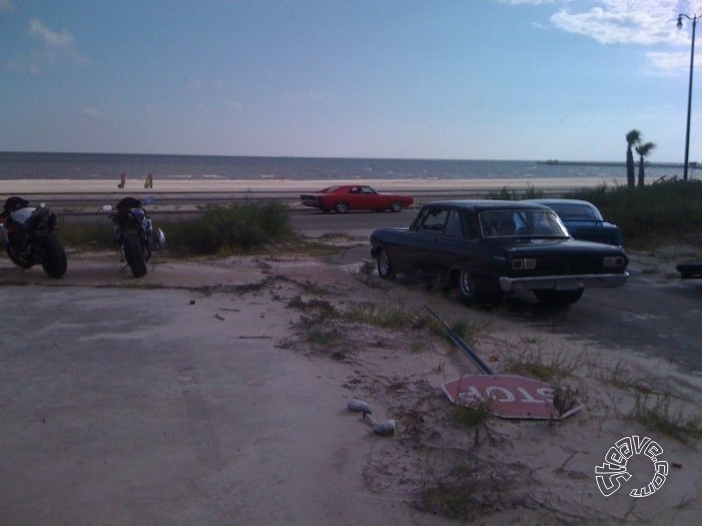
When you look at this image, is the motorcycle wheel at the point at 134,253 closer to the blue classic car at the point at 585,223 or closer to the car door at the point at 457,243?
the car door at the point at 457,243

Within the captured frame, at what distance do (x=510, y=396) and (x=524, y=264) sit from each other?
4.27m

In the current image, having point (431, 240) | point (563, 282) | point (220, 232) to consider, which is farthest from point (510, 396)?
point (220, 232)

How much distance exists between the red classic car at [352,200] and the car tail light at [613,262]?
80.1 feet

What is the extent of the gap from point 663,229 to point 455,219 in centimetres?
1193

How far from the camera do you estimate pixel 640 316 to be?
441 inches

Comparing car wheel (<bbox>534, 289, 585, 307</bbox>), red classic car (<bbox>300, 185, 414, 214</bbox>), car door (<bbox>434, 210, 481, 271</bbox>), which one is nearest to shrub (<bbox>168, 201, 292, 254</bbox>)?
car door (<bbox>434, 210, 481, 271</bbox>)

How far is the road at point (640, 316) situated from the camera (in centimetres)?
933

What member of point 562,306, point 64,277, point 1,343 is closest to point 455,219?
point 562,306

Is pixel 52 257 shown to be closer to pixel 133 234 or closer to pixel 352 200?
pixel 133 234

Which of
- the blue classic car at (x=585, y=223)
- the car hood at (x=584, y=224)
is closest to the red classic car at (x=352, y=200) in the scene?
the blue classic car at (x=585, y=223)

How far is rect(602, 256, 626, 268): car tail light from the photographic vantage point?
10789mm

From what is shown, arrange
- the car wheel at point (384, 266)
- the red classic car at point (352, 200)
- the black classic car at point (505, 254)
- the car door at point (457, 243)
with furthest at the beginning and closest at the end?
1. the red classic car at point (352, 200)
2. the car wheel at point (384, 266)
3. the car door at point (457, 243)
4. the black classic car at point (505, 254)

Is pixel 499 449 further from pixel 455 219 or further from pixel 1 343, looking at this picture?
pixel 455 219

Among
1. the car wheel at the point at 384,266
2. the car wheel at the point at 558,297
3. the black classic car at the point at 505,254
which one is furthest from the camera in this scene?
the car wheel at the point at 384,266
